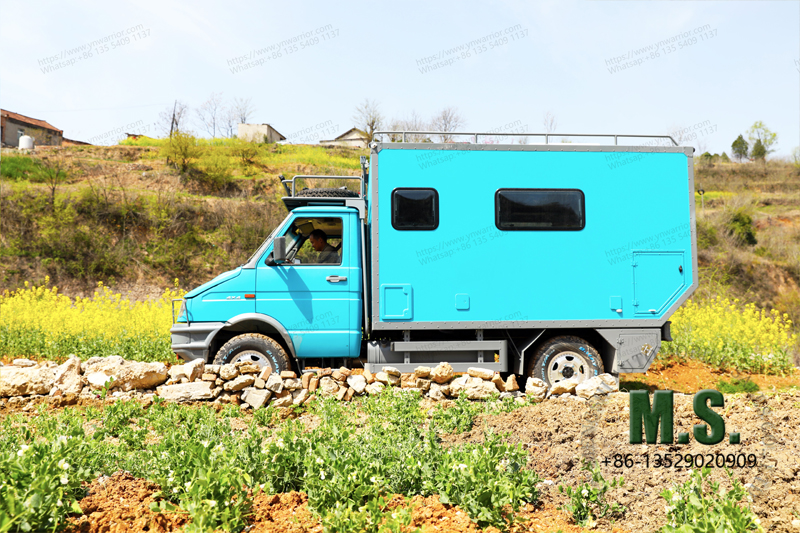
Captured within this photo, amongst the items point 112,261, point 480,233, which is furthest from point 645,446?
point 112,261

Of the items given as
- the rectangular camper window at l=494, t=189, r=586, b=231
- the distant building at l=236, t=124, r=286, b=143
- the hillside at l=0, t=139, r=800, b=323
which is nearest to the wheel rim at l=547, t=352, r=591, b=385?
the rectangular camper window at l=494, t=189, r=586, b=231

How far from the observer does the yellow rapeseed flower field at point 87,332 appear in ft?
28.0

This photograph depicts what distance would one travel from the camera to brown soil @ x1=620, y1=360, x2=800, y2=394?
25.3ft

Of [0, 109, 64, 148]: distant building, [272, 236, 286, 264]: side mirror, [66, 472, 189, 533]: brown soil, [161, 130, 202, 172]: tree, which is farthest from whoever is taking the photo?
[0, 109, 64, 148]: distant building

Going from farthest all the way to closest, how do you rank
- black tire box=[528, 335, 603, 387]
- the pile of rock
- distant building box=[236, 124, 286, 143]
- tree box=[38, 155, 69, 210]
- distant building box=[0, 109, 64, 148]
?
distant building box=[236, 124, 286, 143] → distant building box=[0, 109, 64, 148] → tree box=[38, 155, 69, 210] → black tire box=[528, 335, 603, 387] → the pile of rock

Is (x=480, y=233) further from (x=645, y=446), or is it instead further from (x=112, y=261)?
(x=112, y=261)

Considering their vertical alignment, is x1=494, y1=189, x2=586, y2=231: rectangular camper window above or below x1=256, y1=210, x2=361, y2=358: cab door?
above

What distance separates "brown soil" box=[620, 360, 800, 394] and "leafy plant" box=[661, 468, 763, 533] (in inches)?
199

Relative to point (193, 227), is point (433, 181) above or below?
below

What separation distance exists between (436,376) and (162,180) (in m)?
26.2

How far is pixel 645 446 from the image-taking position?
374 centimetres

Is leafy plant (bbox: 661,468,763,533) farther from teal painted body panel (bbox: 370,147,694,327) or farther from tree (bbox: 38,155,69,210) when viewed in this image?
tree (bbox: 38,155,69,210)

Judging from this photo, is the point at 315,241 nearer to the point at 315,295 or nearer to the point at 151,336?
the point at 315,295

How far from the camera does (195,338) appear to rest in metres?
6.43
